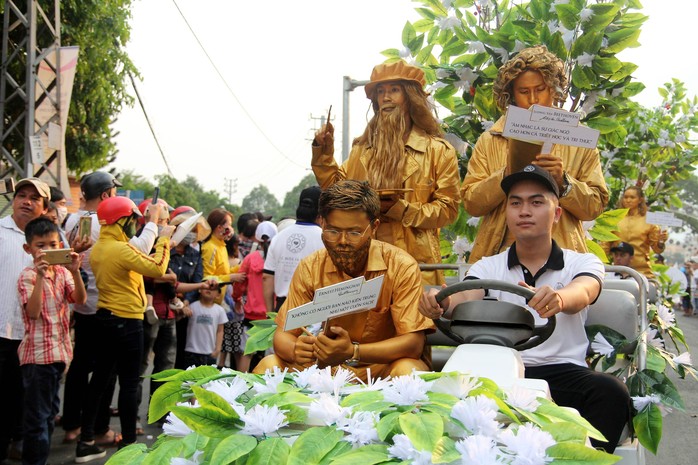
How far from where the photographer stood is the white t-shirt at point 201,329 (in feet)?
23.1

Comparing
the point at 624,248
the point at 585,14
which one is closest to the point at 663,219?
the point at 624,248

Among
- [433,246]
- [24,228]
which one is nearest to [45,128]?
[24,228]

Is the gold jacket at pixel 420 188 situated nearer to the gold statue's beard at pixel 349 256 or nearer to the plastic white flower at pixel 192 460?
the gold statue's beard at pixel 349 256

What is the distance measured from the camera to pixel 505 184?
11.5 feet

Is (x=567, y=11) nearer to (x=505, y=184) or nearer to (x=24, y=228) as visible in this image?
(x=505, y=184)

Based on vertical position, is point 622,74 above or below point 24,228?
above

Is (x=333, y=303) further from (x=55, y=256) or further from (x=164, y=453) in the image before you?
(x=55, y=256)

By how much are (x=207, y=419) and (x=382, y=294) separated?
5.77 feet

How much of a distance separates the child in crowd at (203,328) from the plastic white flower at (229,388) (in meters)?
4.97

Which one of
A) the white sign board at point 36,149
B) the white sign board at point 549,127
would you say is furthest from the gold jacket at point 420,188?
the white sign board at point 36,149

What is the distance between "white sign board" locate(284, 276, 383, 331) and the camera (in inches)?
106

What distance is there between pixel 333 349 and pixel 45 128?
857 centimetres

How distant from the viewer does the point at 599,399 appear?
3105 mm

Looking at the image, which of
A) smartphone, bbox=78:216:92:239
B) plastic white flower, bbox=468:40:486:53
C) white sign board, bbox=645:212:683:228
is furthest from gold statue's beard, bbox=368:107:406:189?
white sign board, bbox=645:212:683:228
